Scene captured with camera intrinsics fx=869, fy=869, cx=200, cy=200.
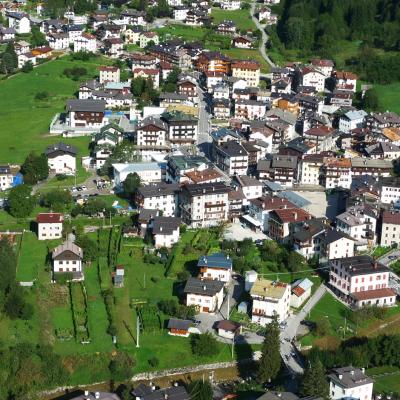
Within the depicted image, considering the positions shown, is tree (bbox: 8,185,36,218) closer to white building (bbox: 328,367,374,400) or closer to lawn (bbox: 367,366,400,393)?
lawn (bbox: 367,366,400,393)

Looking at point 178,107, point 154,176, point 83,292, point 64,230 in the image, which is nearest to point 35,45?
point 178,107

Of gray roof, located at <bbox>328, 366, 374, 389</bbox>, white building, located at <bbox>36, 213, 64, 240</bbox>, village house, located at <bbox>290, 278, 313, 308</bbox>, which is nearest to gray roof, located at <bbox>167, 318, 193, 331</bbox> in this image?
village house, located at <bbox>290, 278, 313, 308</bbox>

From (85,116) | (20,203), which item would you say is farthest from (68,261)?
(85,116)

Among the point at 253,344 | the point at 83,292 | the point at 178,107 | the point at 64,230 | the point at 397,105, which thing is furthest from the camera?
the point at 397,105

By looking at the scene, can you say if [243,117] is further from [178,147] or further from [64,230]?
[64,230]

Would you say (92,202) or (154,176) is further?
(154,176)

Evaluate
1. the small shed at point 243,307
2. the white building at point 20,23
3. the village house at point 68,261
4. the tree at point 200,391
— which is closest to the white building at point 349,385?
the tree at point 200,391

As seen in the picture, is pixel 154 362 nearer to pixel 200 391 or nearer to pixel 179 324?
pixel 179 324
